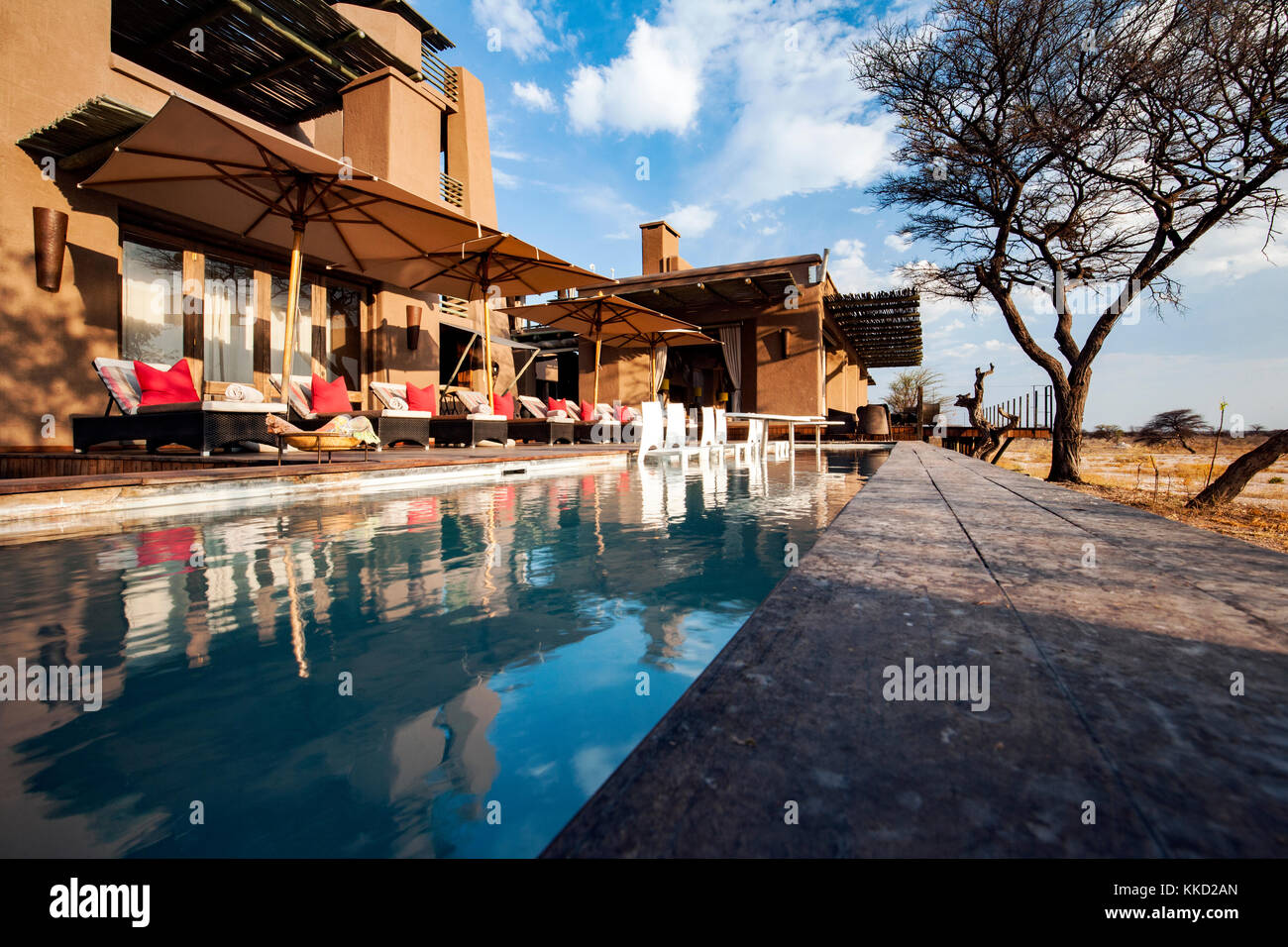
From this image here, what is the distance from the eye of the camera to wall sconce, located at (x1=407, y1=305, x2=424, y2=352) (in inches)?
462

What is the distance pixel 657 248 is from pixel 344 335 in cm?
858

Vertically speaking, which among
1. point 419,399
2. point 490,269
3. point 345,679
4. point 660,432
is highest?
point 490,269

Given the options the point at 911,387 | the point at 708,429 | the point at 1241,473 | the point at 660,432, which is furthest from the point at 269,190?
the point at 911,387

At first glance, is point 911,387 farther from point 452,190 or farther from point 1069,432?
point 452,190

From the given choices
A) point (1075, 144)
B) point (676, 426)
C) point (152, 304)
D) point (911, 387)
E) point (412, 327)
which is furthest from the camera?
point (911, 387)

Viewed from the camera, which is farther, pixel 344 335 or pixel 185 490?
pixel 344 335

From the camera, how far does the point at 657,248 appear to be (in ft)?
51.7

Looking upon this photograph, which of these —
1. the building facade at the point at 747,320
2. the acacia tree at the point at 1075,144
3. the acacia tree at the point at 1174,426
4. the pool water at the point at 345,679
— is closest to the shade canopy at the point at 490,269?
the building facade at the point at 747,320

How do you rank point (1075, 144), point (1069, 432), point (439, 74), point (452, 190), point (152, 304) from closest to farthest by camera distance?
point (1075, 144) < point (152, 304) < point (1069, 432) < point (439, 74) < point (452, 190)

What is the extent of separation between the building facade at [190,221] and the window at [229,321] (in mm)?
22

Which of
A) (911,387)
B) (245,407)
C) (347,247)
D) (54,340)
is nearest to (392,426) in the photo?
(347,247)

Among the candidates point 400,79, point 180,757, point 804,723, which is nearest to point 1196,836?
point 804,723

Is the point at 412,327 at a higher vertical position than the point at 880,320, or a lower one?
lower
